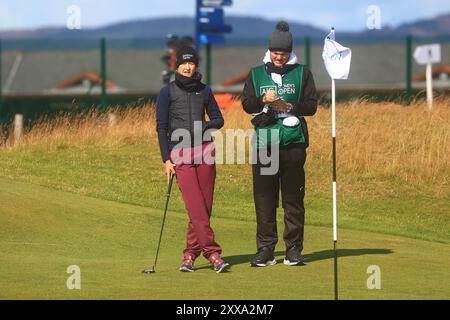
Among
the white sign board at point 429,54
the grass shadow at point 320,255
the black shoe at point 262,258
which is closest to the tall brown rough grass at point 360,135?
the white sign board at point 429,54

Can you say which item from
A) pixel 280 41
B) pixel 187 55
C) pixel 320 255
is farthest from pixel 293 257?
pixel 187 55

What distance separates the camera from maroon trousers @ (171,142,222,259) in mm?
13531

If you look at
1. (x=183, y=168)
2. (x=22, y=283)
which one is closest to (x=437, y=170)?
(x=183, y=168)

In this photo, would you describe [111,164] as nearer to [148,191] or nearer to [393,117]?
[148,191]

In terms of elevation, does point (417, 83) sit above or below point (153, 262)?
above

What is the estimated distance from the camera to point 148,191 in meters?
21.8

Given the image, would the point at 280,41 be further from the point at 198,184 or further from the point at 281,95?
the point at 198,184

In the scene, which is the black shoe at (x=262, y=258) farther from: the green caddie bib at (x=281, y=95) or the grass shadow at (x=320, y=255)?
the green caddie bib at (x=281, y=95)

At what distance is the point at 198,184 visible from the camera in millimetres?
13625

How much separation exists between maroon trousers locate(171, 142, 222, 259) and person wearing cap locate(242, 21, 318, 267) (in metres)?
0.59

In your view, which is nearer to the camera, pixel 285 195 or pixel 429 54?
pixel 285 195

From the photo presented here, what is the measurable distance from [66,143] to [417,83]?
8228 centimetres

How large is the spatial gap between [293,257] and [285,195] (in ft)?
2.15
